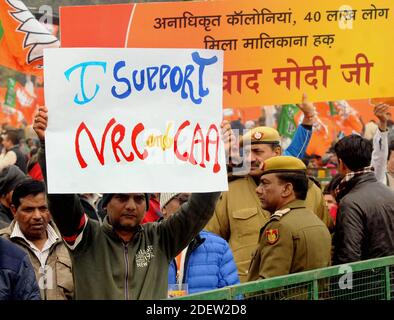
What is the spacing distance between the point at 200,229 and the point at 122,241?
422 millimetres

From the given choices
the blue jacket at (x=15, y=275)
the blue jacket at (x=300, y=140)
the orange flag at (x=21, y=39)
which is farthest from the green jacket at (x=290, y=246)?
the orange flag at (x=21, y=39)

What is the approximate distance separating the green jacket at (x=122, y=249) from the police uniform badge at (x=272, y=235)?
0.72 metres

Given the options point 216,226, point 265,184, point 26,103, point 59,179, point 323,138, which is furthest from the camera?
→ point 323,138

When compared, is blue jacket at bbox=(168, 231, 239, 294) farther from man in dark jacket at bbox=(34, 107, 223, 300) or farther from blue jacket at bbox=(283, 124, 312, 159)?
blue jacket at bbox=(283, 124, 312, 159)

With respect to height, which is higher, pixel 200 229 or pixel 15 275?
pixel 200 229

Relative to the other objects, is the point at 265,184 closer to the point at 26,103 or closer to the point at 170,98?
the point at 170,98

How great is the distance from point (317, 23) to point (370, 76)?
1.72 feet

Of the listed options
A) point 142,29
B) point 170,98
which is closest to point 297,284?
point 170,98

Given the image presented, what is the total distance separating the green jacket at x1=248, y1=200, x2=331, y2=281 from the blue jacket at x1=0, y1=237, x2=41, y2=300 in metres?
1.63

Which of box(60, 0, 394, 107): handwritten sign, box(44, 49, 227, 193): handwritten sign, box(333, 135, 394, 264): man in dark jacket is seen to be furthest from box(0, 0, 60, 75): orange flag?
box(44, 49, 227, 193): handwritten sign

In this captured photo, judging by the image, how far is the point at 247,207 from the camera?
6.95m

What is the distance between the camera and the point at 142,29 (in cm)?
733

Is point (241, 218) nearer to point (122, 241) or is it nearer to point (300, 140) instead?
point (300, 140)

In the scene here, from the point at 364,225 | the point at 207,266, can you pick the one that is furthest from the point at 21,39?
the point at 364,225
